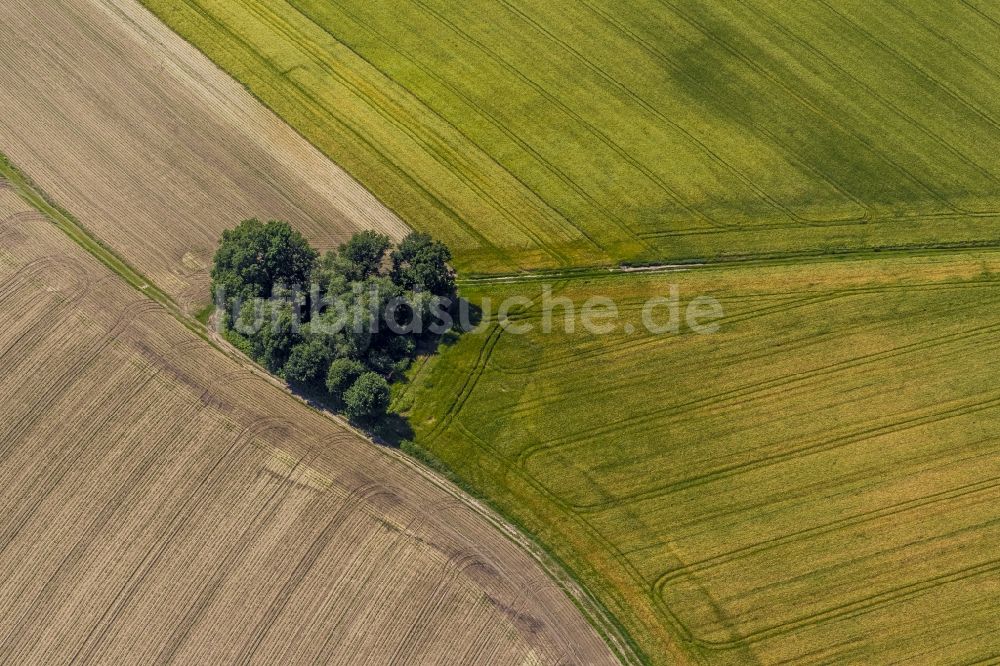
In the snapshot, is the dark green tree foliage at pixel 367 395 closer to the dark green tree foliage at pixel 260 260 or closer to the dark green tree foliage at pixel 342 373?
the dark green tree foliage at pixel 342 373

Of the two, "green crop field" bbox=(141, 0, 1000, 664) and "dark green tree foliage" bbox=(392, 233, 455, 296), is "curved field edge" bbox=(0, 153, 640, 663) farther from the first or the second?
"dark green tree foliage" bbox=(392, 233, 455, 296)

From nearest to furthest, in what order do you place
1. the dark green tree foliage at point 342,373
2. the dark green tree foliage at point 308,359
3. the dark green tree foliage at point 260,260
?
the dark green tree foliage at point 342,373, the dark green tree foliage at point 308,359, the dark green tree foliage at point 260,260

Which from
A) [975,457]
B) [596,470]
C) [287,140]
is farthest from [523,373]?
[975,457]

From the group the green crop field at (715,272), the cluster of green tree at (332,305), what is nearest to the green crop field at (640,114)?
the green crop field at (715,272)

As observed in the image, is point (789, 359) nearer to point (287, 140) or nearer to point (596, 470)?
point (596, 470)

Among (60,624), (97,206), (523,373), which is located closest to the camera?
(60,624)

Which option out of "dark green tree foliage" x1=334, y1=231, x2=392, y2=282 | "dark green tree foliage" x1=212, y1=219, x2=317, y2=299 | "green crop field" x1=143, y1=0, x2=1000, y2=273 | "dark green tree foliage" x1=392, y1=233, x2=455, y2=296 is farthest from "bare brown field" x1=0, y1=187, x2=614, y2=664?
"green crop field" x1=143, y1=0, x2=1000, y2=273
